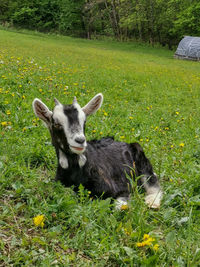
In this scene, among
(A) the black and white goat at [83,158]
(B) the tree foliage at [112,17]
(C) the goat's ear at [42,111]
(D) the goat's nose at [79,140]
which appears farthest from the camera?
(B) the tree foliage at [112,17]

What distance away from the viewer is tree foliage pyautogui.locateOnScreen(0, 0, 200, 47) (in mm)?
42278

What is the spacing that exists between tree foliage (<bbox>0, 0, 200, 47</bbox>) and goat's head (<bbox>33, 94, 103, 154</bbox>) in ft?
140

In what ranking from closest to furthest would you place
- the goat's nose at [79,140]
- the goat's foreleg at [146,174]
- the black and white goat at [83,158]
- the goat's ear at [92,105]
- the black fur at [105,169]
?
the goat's nose at [79,140] < the black and white goat at [83,158] < the black fur at [105,169] < the goat's ear at [92,105] < the goat's foreleg at [146,174]

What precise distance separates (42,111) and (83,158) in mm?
757

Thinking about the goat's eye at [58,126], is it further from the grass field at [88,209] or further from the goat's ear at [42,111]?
the grass field at [88,209]

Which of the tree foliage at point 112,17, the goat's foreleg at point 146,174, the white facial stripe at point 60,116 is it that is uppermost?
the tree foliage at point 112,17

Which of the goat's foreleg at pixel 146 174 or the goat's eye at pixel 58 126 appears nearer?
the goat's eye at pixel 58 126

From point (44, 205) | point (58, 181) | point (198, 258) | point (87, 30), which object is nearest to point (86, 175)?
point (58, 181)

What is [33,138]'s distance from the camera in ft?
14.1

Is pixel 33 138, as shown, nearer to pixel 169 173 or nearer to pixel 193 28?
pixel 169 173

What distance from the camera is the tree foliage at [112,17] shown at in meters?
42.3

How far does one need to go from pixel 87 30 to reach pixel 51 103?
49.0 m

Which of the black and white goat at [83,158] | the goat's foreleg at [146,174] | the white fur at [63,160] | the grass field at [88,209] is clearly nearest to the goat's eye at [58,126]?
the black and white goat at [83,158]

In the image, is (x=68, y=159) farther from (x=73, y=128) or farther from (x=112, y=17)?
(x=112, y=17)
